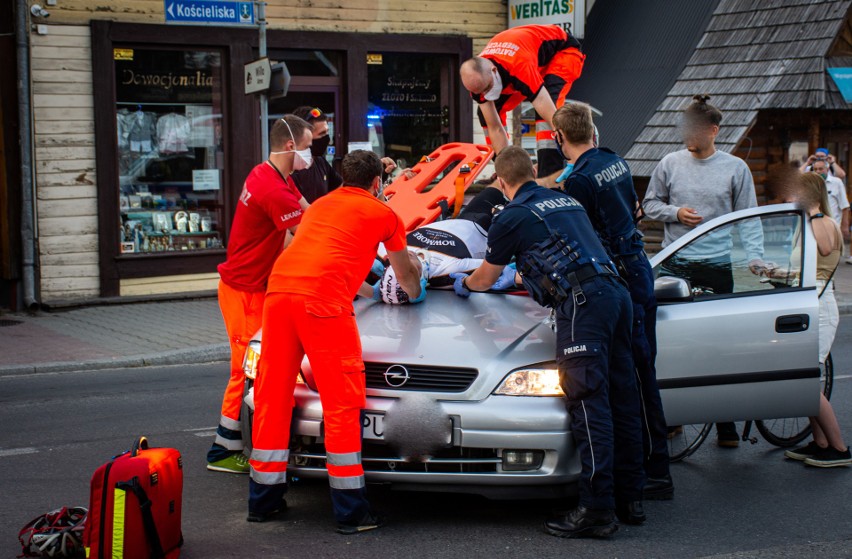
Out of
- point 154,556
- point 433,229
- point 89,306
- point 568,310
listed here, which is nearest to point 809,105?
point 89,306

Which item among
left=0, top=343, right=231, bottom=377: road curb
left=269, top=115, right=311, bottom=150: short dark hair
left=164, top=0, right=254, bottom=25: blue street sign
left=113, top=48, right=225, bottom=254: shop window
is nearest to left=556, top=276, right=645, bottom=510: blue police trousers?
left=269, top=115, right=311, bottom=150: short dark hair

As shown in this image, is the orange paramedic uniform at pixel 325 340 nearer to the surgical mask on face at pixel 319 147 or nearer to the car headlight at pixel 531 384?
the car headlight at pixel 531 384

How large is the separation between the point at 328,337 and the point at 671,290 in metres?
1.95

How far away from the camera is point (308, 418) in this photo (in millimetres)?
5352

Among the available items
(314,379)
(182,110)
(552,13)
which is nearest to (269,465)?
(314,379)

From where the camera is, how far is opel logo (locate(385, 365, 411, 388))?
528 cm

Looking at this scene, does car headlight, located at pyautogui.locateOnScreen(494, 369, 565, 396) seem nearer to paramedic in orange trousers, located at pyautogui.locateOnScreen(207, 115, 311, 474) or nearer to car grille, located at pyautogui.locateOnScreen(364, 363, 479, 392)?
car grille, located at pyautogui.locateOnScreen(364, 363, 479, 392)

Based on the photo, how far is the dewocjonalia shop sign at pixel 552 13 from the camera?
15633 mm

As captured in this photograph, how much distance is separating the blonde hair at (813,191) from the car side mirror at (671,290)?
97cm

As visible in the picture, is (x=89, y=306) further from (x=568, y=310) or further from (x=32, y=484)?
(x=568, y=310)

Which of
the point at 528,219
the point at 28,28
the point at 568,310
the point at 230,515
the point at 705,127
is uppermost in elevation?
the point at 28,28

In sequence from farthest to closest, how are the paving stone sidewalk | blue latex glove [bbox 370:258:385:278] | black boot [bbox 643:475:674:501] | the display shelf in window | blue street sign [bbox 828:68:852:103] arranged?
blue street sign [bbox 828:68:852:103] → the display shelf in window → the paving stone sidewalk → blue latex glove [bbox 370:258:385:278] → black boot [bbox 643:475:674:501]

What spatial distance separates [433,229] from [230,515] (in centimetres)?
208

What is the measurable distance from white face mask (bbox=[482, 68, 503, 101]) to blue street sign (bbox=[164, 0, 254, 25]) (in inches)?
211
